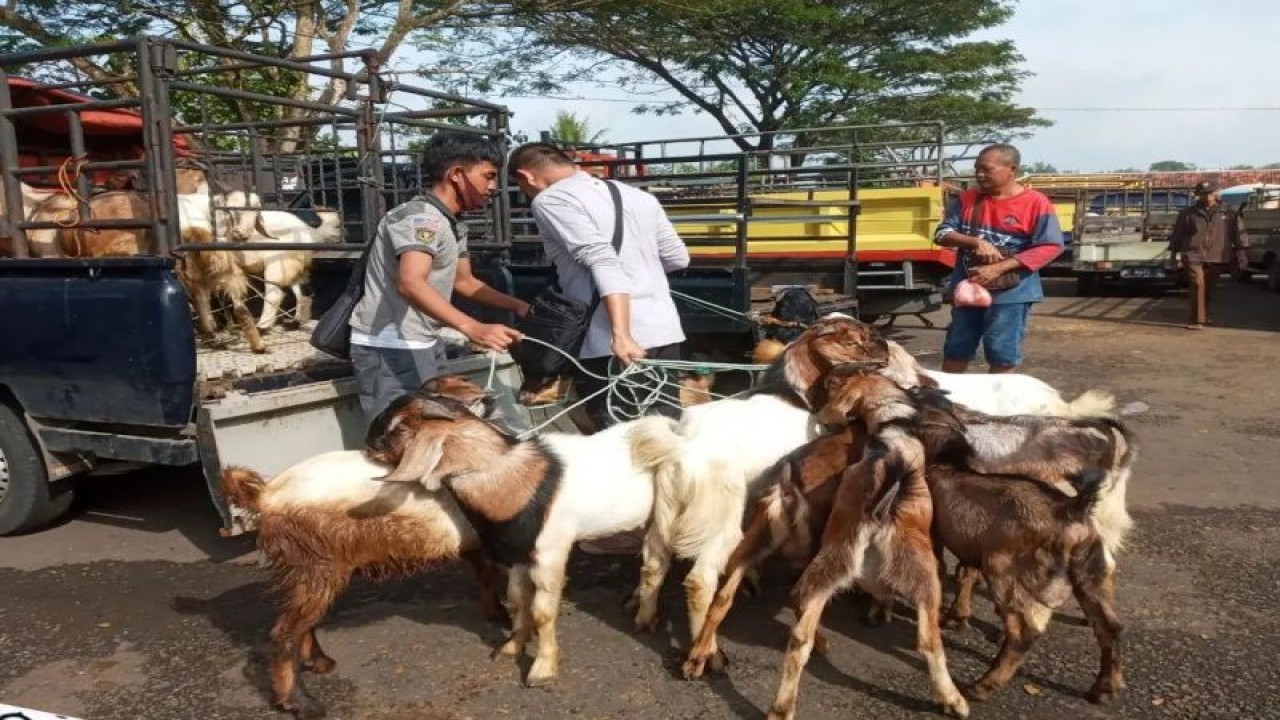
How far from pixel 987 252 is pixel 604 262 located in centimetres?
242

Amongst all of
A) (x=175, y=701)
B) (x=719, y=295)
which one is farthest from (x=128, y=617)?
(x=719, y=295)

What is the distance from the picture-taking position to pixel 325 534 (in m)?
3.51

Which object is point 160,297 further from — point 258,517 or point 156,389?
point 258,517

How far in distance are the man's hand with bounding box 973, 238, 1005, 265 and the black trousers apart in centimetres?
192

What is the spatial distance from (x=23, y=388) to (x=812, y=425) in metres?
3.90

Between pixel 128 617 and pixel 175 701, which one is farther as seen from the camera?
pixel 128 617

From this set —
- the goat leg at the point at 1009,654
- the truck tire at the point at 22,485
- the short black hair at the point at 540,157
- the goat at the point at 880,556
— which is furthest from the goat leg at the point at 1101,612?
the truck tire at the point at 22,485

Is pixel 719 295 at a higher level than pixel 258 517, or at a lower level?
higher

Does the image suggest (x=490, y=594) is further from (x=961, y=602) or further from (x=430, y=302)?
(x=961, y=602)

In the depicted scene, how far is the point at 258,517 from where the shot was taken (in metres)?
3.62

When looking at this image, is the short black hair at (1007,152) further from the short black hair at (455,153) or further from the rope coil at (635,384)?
the short black hair at (455,153)

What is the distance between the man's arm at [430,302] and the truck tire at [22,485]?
2.56 m

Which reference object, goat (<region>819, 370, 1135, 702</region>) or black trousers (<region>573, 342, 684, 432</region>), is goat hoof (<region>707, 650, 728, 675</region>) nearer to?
goat (<region>819, 370, 1135, 702</region>)

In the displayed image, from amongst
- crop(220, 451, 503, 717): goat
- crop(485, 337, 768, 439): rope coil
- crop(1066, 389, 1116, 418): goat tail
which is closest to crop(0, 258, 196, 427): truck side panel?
crop(220, 451, 503, 717): goat
